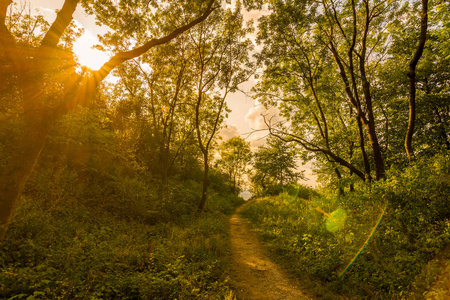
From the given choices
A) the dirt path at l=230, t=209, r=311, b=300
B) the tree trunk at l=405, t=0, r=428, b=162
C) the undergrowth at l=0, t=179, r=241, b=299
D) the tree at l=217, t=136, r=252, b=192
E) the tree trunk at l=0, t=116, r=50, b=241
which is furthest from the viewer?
the tree at l=217, t=136, r=252, b=192

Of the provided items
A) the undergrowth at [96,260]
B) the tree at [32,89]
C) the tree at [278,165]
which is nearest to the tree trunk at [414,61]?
the undergrowth at [96,260]

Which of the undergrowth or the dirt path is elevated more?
the undergrowth

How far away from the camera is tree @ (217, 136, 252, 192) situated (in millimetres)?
46312

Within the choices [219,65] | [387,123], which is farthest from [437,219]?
[219,65]

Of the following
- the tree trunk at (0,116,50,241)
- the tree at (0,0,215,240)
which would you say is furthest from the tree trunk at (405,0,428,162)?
the tree trunk at (0,116,50,241)

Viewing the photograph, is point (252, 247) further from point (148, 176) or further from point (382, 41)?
point (382, 41)

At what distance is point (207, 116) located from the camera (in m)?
19.9

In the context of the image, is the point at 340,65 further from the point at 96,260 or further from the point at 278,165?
the point at 278,165

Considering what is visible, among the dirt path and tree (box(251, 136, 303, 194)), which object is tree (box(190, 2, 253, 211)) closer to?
the dirt path

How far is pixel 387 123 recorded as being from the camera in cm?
1207

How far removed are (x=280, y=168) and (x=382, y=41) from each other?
974 inches

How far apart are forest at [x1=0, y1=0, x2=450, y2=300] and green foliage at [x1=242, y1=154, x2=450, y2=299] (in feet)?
0.16

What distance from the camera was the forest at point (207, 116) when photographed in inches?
201

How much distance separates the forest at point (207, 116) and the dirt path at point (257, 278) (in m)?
0.16
